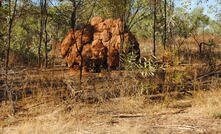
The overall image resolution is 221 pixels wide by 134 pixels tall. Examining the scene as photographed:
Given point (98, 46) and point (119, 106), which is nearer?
point (119, 106)

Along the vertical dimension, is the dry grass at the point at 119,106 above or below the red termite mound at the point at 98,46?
below

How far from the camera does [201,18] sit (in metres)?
25.0

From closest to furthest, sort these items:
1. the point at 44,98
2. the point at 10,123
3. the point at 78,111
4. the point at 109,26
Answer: the point at 10,123, the point at 78,111, the point at 44,98, the point at 109,26

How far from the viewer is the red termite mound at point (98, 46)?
11.3 m

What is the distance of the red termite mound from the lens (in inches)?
445

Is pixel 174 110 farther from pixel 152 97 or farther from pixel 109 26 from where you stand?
pixel 109 26

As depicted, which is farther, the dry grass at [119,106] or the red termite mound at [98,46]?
the red termite mound at [98,46]

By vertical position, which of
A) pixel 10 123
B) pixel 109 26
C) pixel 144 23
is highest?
pixel 144 23

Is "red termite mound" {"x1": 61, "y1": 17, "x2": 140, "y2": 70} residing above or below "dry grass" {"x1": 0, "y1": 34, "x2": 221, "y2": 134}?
above

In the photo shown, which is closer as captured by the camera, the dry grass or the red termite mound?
the dry grass

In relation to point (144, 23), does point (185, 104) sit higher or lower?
lower

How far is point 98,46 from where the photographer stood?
11.4m

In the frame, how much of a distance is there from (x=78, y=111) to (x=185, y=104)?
259 cm

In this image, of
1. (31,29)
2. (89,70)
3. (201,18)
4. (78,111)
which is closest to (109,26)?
(89,70)
